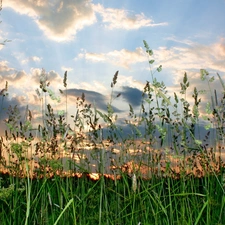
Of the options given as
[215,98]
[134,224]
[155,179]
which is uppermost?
[215,98]

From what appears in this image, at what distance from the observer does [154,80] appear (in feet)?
9.77

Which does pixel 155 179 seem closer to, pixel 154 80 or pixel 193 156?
pixel 193 156

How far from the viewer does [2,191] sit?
8.11ft

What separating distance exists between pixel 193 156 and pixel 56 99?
11.9 feet

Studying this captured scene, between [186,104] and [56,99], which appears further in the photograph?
[186,104]

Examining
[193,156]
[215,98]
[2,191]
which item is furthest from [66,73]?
[193,156]

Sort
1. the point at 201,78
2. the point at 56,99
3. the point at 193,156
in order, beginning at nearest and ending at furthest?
1. the point at 56,99
2. the point at 201,78
3. the point at 193,156

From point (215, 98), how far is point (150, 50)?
0.76 meters

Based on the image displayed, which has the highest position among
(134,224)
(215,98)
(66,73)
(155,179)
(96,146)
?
(66,73)

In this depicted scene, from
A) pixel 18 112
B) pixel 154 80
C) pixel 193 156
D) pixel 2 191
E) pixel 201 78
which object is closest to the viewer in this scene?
pixel 2 191

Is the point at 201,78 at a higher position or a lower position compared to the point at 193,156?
higher

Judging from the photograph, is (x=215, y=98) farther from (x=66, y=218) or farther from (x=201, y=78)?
(x=66, y=218)

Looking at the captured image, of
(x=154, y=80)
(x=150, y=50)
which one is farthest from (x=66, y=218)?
(x=150, y=50)

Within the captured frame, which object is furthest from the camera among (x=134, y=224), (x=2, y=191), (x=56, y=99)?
(x=134, y=224)
